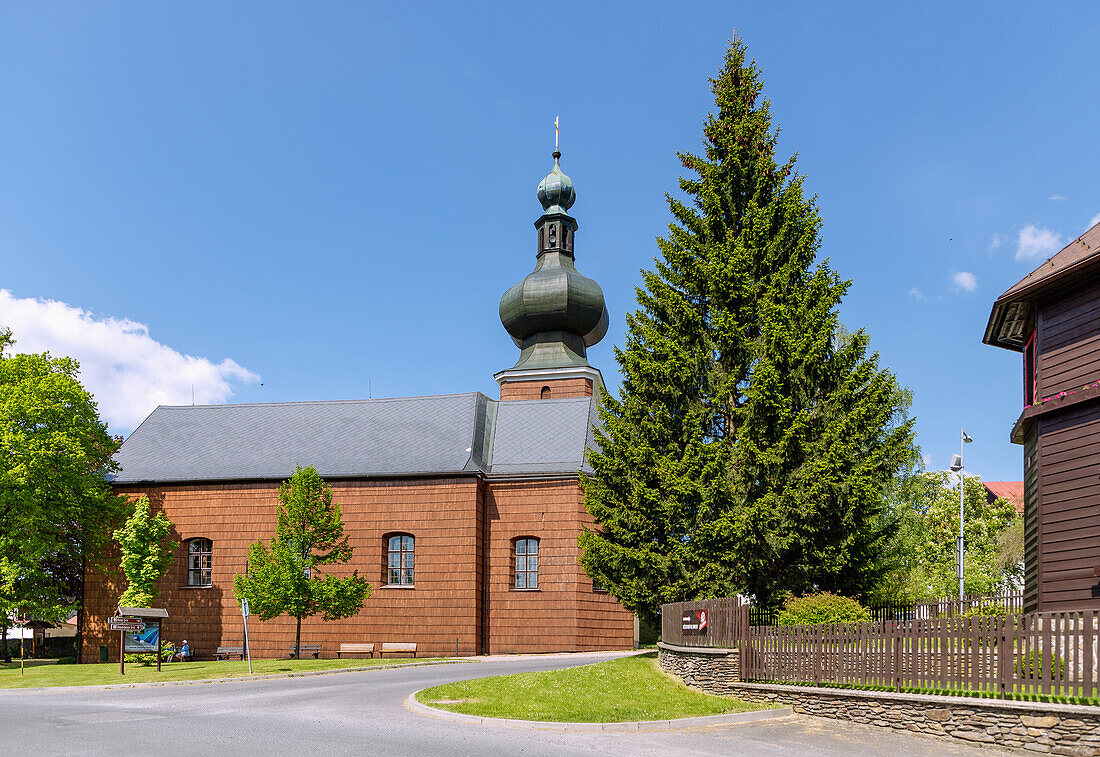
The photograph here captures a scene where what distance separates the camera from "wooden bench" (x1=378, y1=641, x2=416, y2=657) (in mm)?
30469

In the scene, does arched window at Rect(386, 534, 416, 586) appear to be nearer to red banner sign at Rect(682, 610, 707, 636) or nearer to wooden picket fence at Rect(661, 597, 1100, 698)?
red banner sign at Rect(682, 610, 707, 636)

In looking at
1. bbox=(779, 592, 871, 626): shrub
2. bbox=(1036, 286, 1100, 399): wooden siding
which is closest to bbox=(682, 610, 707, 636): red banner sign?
bbox=(779, 592, 871, 626): shrub

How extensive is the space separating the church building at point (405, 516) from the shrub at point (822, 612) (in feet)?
43.6

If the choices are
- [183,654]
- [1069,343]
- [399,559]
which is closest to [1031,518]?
[1069,343]

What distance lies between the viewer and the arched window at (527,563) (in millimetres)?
31453

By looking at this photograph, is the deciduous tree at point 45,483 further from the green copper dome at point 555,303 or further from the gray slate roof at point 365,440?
the green copper dome at point 555,303

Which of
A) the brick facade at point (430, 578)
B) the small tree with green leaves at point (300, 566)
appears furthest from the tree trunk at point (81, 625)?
the small tree with green leaves at point (300, 566)

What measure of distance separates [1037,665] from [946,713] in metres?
1.41

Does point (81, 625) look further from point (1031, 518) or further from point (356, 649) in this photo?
point (1031, 518)

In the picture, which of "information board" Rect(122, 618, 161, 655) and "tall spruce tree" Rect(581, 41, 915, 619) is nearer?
"tall spruce tree" Rect(581, 41, 915, 619)

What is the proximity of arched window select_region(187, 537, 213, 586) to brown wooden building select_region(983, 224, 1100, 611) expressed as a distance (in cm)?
2640

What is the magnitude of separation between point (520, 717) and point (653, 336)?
32.3ft

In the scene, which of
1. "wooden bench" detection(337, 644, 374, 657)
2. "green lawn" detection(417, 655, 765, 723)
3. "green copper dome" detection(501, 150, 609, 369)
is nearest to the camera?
"green lawn" detection(417, 655, 765, 723)

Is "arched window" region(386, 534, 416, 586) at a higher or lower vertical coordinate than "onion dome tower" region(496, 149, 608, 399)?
lower
